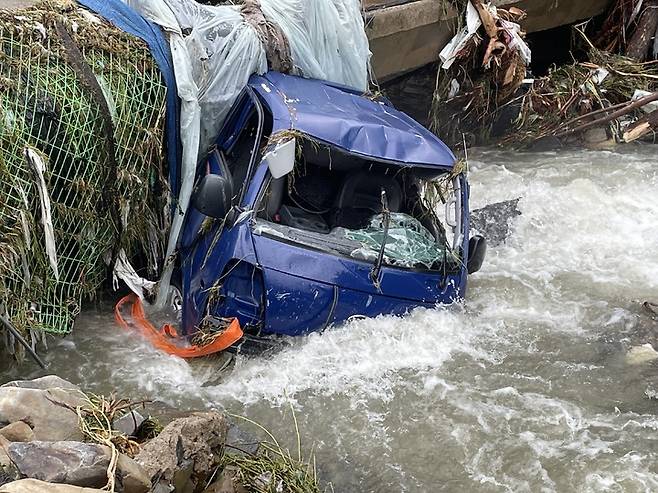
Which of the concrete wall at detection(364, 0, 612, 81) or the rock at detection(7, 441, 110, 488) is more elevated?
the concrete wall at detection(364, 0, 612, 81)

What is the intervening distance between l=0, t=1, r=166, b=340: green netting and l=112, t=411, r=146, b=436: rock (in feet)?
5.29

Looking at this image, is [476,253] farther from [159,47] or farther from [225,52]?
[159,47]

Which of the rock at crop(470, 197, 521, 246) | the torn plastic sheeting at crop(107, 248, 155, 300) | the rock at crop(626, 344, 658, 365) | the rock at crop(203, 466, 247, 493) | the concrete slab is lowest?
the rock at crop(626, 344, 658, 365)

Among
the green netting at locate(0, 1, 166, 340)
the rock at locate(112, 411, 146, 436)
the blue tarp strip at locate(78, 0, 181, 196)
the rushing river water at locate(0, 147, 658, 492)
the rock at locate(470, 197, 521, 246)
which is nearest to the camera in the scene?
the rock at locate(112, 411, 146, 436)

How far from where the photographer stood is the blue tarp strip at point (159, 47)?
5867mm

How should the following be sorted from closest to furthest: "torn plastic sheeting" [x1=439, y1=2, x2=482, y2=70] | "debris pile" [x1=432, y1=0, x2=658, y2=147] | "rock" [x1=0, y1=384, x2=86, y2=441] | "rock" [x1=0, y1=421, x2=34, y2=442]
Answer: "rock" [x1=0, y1=421, x2=34, y2=442]
"rock" [x1=0, y1=384, x2=86, y2=441]
"torn plastic sheeting" [x1=439, y1=2, x2=482, y2=70]
"debris pile" [x1=432, y1=0, x2=658, y2=147]

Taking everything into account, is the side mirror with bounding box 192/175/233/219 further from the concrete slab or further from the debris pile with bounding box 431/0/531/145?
the debris pile with bounding box 431/0/531/145

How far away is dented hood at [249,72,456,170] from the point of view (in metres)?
5.43

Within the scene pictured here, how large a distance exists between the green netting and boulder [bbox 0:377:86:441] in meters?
1.63

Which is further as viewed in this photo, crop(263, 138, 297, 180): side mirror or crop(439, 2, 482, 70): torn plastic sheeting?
crop(439, 2, 482, 70): torn plastic sheeting

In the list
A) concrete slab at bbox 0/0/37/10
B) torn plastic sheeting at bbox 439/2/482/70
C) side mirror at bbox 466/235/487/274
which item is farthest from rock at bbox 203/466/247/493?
torn plastic sheeting at bbox 439/2/482/70

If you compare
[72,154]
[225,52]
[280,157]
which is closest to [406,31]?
[225,52]

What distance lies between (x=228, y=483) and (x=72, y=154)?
2685 millimetres

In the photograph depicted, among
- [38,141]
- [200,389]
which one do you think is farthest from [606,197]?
[38,141]
